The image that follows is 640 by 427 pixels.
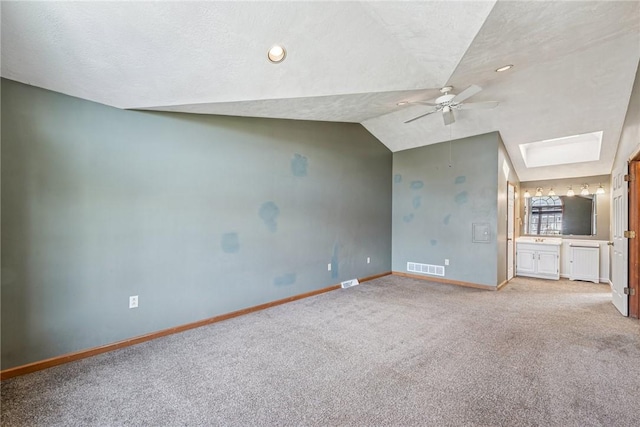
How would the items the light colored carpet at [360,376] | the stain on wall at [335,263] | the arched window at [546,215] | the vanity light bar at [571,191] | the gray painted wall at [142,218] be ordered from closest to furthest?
the light colored carpet at [360,376], the gray painted wall at [142,218], the stain on wall at [335,263], the vanity light bar at [571,191], the arched window at [546,215]

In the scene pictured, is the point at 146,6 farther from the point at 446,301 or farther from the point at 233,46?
the point at 446,301

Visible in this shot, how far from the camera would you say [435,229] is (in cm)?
577

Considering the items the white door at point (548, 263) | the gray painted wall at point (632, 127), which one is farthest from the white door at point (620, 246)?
the white door at point (548, 263)

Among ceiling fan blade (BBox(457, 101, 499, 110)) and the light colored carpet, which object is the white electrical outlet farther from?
ceiling fan blade (BBox(457, 101, 499, 110))

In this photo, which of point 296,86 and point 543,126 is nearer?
point 296,86

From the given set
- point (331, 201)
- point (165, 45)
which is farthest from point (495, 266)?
point (165, 45)

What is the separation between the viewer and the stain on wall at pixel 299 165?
439cm

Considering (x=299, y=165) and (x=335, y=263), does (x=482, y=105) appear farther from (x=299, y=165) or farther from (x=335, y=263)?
(x=335, y=263)

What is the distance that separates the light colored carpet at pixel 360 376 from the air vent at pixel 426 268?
189 centimetres

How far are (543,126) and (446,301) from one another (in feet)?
10.6

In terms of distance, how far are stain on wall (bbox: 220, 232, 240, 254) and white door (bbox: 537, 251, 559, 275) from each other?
6.23 metres

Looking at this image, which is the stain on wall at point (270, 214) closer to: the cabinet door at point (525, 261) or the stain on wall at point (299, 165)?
the stain on wall at point (299, 165)

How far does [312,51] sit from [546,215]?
6689 mm

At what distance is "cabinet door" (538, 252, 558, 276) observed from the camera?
5.88 metres
